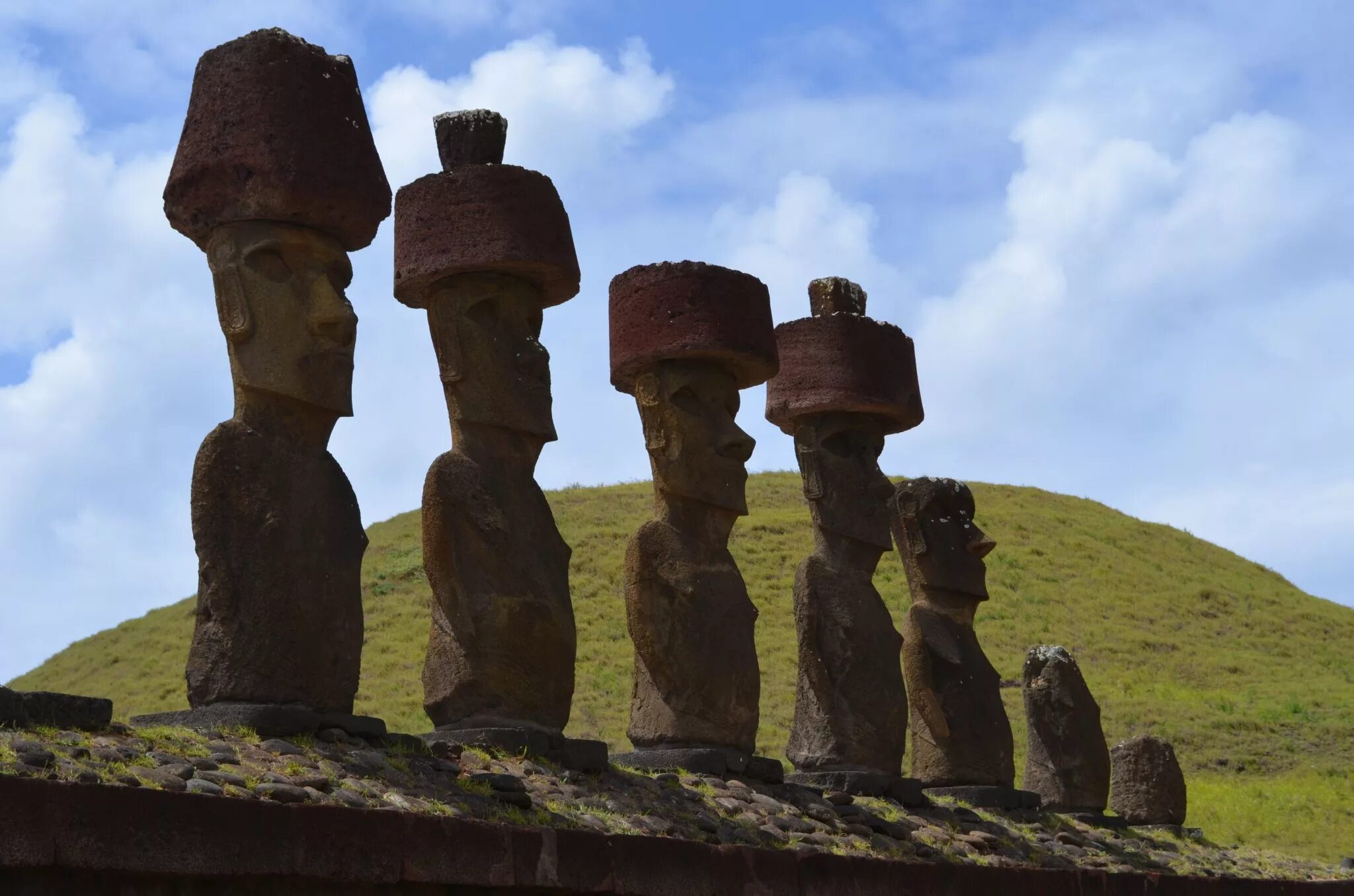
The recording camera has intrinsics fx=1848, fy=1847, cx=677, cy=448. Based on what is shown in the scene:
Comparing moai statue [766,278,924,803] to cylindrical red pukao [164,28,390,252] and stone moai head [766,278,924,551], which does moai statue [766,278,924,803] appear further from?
cylindrical red pukao [164,28,390,252]

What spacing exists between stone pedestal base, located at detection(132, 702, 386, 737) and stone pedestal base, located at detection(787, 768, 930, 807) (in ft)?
13.9

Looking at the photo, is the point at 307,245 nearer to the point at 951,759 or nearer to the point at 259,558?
the point at 259,558

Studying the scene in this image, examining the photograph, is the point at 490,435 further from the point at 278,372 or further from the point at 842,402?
the point at 842,402

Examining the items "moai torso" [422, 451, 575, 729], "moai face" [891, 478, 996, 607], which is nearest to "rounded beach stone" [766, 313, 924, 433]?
"moai face" [891, 478, 996, 607]

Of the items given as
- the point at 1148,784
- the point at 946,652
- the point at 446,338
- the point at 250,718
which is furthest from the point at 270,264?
the point at 1148,784

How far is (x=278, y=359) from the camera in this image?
816cm

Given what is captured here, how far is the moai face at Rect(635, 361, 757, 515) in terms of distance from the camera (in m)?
10.8

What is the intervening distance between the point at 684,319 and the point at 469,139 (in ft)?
5.76

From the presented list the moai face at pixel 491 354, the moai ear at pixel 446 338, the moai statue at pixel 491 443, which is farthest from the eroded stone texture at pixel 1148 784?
the moai ear at pixel 446 338

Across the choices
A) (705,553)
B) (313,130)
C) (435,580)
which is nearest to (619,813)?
(435,580)

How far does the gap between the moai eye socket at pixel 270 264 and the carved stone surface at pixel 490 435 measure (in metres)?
1.30

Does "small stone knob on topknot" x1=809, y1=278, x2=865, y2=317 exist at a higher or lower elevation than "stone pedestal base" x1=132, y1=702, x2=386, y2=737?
higher

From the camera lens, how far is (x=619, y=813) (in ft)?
27.4

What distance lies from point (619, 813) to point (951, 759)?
4.86 m
